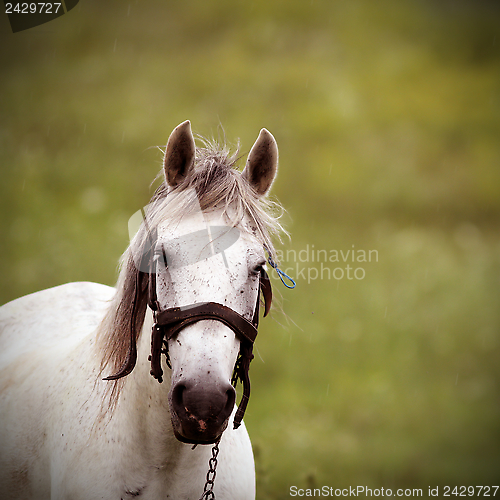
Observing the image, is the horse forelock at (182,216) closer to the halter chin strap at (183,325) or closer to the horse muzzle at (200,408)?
the halter chin strap at (183,325)

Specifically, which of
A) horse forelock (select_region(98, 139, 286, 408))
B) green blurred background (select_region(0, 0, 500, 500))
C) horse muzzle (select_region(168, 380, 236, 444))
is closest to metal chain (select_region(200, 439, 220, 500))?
horse muzzle (select_region(168, 380, 236, 444))

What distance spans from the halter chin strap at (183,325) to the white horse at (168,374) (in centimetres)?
1

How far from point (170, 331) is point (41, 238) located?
7.27 m

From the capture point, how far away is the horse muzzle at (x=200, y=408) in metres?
1.24

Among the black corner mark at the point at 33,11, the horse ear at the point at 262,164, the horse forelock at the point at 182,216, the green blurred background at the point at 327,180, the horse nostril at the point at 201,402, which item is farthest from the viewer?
the black corner mark at the point at 33,11

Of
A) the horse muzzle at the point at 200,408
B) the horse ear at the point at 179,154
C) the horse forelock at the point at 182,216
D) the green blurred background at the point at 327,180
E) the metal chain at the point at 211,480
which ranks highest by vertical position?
the green blurred background at the point at 327,180

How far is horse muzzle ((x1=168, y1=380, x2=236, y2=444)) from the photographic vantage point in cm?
Answer: 124

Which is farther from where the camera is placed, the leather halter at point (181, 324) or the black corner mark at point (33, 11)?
the black corner mark at point (33, 11)

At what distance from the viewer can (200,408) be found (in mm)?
1248

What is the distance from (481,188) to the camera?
923cm

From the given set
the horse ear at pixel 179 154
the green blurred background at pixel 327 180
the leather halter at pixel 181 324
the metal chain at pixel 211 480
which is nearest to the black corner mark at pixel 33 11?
the green blurred background at pixel 327 180

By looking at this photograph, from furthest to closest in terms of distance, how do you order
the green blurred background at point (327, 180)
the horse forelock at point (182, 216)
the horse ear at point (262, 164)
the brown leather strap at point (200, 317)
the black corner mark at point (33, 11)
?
1. the black corner mark at point (33, 11)
2. the green blurred background at point (327, 180)
3. the horse ear at point (262, 164)
4. the horse forelock at point (182, 216)
5. the brown leather strap at point (200, 317)

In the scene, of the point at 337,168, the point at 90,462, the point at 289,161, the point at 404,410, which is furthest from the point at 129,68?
the point at 90,462

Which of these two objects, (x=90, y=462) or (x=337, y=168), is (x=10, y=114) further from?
(x=90, y=462)
